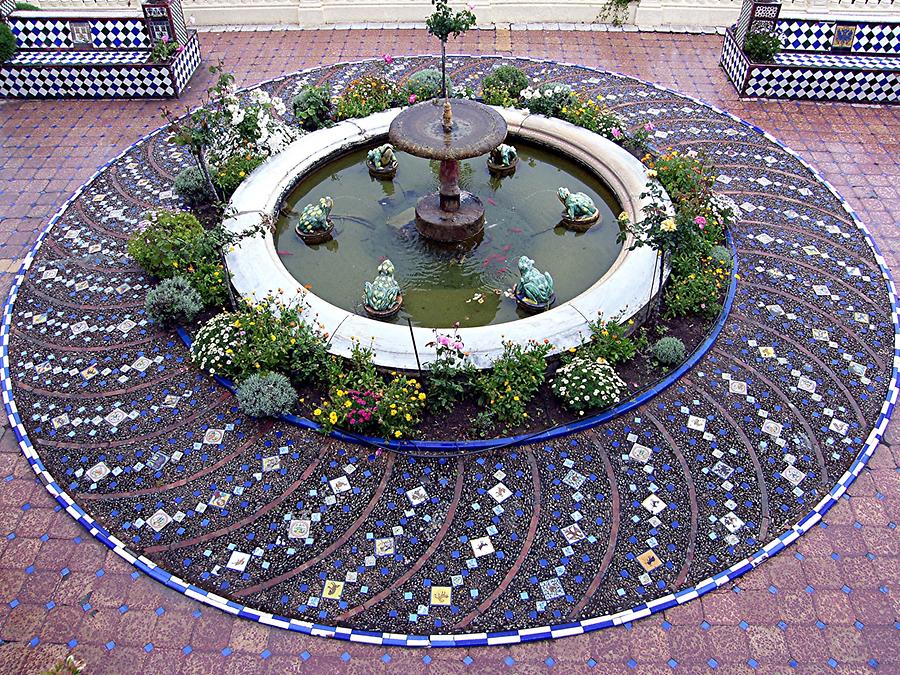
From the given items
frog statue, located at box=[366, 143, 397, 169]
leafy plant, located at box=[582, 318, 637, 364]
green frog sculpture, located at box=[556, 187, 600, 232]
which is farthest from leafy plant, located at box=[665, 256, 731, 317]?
frog statue, located at box=[366, 143, 397, 169]

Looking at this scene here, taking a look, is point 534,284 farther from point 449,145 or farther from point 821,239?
point 821,239

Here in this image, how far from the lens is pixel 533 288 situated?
977 centimetres

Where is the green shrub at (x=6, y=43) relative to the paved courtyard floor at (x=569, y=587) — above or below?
above

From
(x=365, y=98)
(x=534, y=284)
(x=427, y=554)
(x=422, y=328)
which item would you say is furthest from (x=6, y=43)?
(x=427, y=554)

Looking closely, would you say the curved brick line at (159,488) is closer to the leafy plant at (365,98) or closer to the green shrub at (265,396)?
the green shrub at (265,396)

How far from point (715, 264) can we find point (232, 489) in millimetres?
7326

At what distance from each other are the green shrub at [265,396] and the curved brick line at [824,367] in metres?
6.35

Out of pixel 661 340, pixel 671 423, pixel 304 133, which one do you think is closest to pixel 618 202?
pixel 661 340

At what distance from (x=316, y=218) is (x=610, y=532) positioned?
6344 millimetres

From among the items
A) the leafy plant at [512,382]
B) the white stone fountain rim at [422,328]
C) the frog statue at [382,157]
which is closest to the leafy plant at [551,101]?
the white stone fountain rim at [422,328]

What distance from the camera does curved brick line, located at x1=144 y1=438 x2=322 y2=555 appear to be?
7676 millimetres

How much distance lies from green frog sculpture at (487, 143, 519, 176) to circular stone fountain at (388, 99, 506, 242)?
1227mm

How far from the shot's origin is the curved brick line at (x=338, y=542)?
7312mm

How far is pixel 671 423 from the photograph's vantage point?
346 inches
